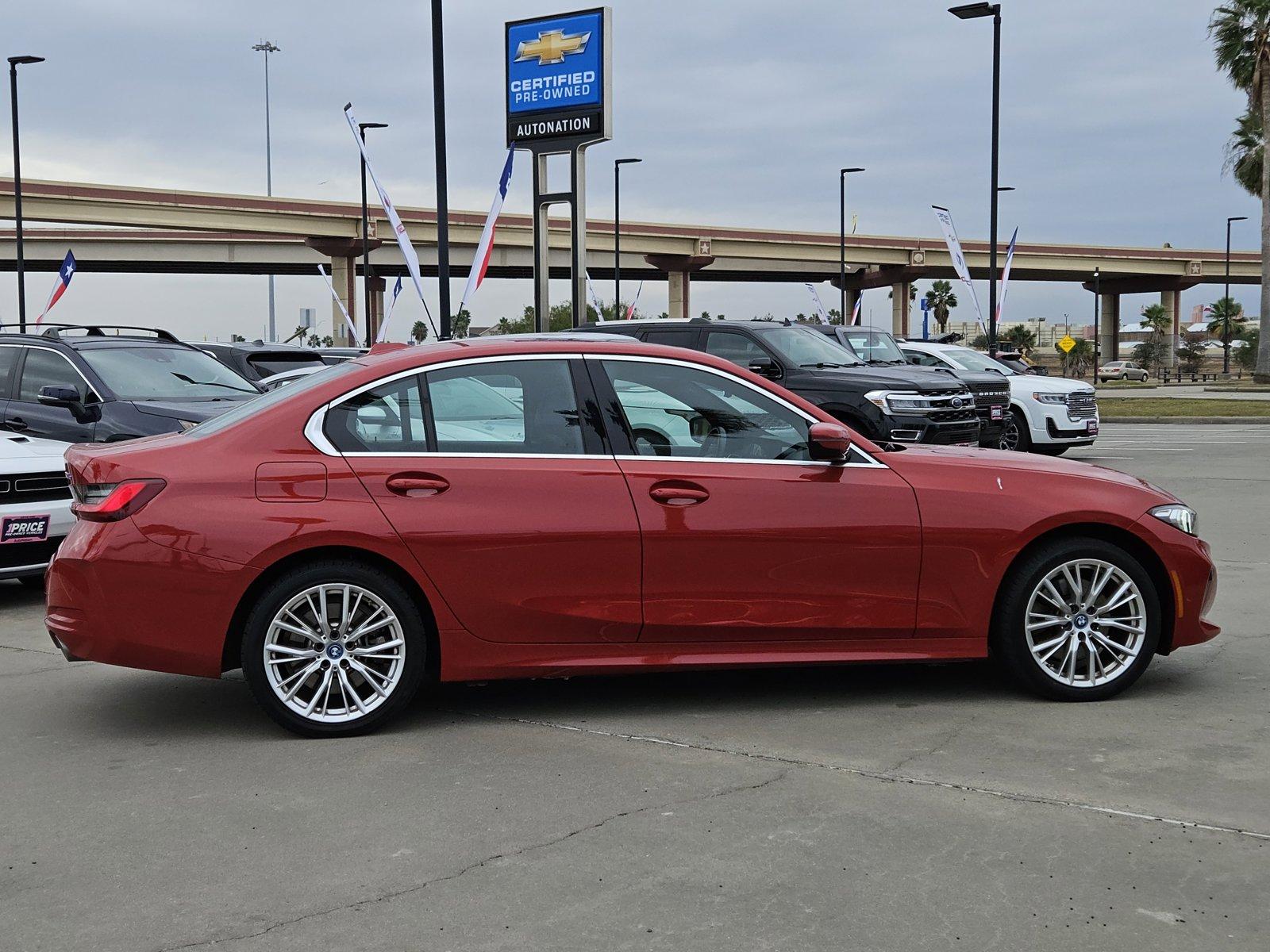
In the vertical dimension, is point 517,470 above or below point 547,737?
above

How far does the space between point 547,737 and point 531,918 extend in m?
1.85

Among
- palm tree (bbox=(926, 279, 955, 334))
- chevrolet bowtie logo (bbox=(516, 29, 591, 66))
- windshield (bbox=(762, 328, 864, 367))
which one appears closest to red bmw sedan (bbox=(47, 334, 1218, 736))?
windshield (bbox=(762, 328, 864, 367))

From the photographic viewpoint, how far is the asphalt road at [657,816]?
3.77 metres

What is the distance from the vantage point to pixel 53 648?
25.0 ft

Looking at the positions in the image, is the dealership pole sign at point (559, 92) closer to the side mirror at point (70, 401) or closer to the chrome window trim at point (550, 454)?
the side mirror at point (70, 401)

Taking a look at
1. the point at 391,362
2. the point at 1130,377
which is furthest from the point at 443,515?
the point at 1130,377

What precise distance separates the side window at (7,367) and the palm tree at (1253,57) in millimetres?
45592

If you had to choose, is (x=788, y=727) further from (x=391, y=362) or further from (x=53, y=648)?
(x=53, y=648)

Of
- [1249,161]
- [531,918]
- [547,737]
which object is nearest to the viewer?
[531,918]

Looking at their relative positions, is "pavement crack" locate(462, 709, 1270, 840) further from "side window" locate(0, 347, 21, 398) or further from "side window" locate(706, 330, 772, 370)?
"side window" locate(706, 330, 772, 370)

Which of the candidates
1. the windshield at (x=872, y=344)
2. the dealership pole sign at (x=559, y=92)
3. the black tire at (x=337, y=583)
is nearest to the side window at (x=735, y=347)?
the windshield at (x=872, y=344)

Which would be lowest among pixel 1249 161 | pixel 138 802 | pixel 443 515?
pixel 138 802

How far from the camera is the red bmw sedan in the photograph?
5566 mm

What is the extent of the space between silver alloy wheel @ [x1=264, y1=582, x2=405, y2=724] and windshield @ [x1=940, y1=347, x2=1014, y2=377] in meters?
15.7
